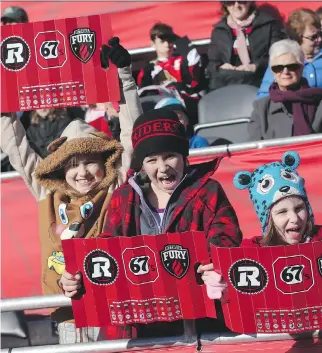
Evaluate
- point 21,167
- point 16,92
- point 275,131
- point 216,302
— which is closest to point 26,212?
point 21,167

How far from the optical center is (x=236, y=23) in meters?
7.69

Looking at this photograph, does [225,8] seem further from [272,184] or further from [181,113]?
[272,184]

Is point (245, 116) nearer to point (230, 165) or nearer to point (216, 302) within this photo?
point (230, 165)

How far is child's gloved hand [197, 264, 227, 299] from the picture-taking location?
13.0ft

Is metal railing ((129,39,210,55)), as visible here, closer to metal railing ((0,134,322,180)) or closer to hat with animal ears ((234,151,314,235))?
metal railing ((0,134,322,180))

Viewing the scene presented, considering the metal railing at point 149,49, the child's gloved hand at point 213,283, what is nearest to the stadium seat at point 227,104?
the metal railing at point 149,49

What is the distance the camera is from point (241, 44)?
25.0 feet

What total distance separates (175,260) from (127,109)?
1.19 metres

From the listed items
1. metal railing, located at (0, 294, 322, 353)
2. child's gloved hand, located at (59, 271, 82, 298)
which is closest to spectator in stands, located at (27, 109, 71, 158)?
metal railing, located at (0, 294, 322, 353)

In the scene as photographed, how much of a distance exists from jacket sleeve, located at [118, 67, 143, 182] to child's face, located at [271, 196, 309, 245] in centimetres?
114

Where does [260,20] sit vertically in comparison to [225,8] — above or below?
below

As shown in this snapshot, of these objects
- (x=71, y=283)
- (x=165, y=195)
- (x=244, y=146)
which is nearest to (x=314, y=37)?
(x=244, y=146)

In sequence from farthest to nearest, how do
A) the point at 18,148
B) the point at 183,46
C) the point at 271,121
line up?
the point at 183,46 < the point at 271,121 < the point at 18,148

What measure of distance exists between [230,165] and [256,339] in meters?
1.71
